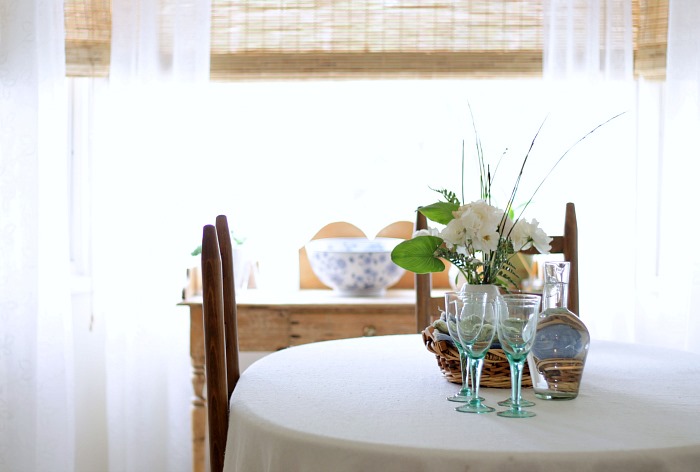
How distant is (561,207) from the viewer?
2.84 m

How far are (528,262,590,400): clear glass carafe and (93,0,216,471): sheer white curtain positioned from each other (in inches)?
66.3

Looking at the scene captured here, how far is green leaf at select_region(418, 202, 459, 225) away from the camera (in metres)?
1.47

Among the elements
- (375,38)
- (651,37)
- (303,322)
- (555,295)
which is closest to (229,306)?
(555,295)

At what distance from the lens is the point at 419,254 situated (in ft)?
4.94

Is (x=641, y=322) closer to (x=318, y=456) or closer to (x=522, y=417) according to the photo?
(x=522, y=417)

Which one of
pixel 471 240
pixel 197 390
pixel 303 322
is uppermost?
pixel 471 240

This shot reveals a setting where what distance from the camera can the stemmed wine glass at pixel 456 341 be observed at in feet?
4.24

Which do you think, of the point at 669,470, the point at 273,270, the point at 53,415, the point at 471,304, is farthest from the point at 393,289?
the point at 669,470

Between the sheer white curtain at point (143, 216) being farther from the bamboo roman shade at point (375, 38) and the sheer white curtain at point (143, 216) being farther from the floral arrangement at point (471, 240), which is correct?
the floral arrangement at point (471, 240)

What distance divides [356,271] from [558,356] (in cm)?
151

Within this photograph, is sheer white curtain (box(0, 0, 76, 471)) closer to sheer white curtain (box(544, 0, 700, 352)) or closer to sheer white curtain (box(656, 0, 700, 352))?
sheer white curtain (box(544, 0, 700, 352))

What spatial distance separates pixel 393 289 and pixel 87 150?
3.97ft

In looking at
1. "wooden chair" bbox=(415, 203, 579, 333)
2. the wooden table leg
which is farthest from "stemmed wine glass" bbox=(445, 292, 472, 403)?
the wooden table leg

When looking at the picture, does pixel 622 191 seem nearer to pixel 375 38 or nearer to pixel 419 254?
pixel 375 38
